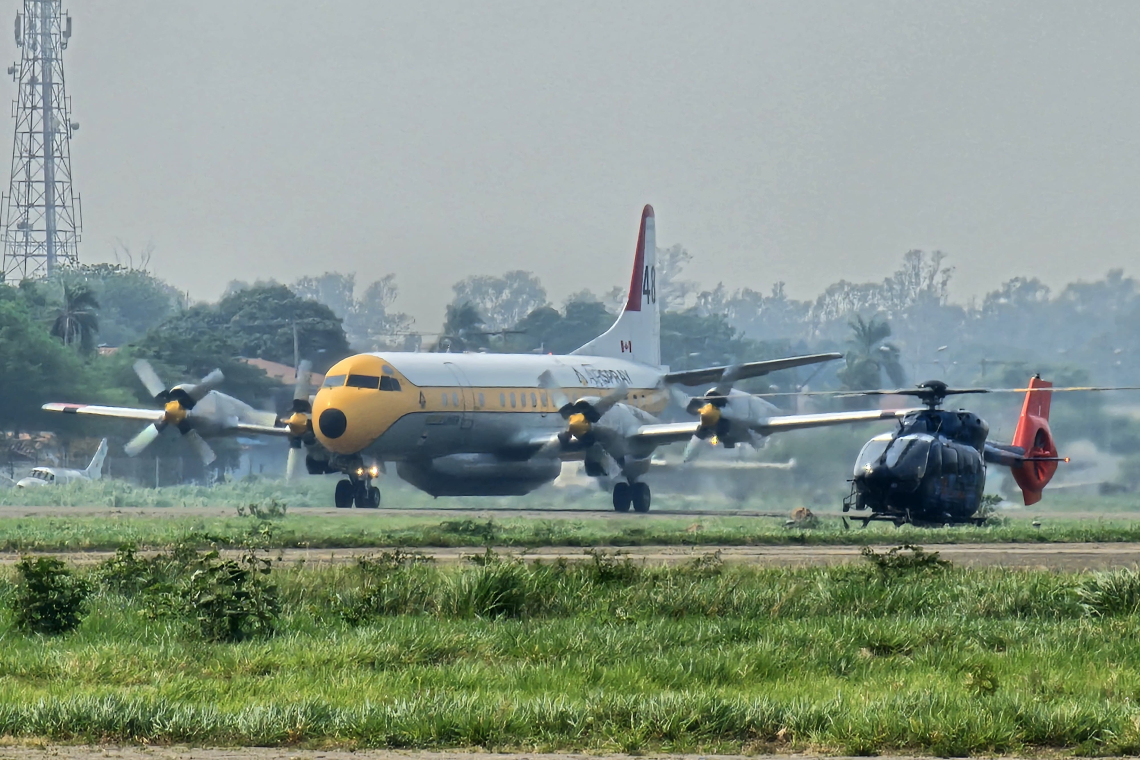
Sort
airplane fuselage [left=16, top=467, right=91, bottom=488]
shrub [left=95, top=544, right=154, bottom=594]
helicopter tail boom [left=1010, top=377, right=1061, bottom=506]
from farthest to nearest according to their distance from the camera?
1. airplane fuselage [left=16, top=467, right=91, bottom=488]
2. helicopter tail boom [left=1010, top=377, right=1061, bottom=506]
3. shrub [left=95, top=544, right=154, bottom=594]

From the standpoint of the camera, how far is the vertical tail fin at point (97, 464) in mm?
59062

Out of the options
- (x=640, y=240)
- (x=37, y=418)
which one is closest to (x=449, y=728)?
(x=640, y=240)

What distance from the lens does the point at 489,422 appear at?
1753 inches

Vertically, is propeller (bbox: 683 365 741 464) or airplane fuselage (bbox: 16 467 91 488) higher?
propeller (bbox: 683 365 741 464)

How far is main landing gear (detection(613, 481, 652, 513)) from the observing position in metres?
46.0

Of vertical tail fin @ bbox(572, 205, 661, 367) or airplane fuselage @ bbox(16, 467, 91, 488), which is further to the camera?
airplane fuselage @ bbox(16, 467, 91, 488)

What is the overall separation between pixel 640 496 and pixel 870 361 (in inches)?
1662

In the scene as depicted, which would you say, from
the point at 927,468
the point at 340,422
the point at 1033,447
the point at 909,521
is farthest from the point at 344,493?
the point at 1033,447

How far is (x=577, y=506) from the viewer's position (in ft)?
167

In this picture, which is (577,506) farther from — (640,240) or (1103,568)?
(1103,568)

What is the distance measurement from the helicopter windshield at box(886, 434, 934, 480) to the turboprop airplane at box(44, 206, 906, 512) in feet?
22.0

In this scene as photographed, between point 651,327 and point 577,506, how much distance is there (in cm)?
763

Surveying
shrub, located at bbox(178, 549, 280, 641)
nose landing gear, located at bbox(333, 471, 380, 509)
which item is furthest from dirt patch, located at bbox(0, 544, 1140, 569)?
nose landing gear, located at bbox(333, 471, 380, 509)

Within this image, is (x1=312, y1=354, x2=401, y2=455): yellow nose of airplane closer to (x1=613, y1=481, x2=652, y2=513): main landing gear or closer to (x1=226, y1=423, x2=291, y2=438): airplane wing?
(x1=226, y1=423, x2=291, y2=438): airplane wing
